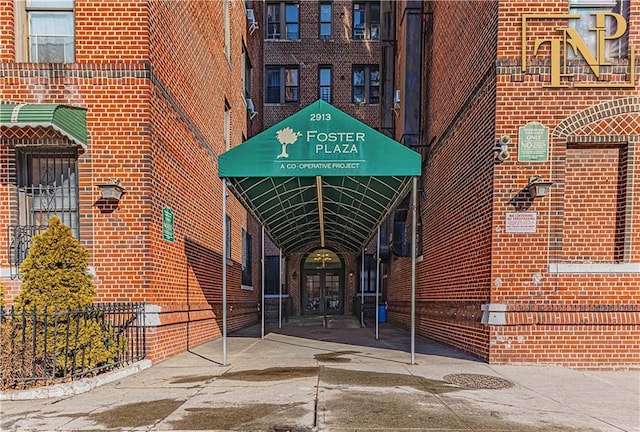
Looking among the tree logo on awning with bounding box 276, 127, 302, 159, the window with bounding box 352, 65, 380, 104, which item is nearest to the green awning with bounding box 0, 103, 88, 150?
the tree logo on awning with bounding box 276, 127, 302, 159

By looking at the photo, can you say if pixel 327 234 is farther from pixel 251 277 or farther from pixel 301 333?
pixel 301 333

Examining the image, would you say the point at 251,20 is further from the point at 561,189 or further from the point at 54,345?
the point at 54,345

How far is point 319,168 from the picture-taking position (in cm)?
734

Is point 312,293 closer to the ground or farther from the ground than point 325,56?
closer to the ground

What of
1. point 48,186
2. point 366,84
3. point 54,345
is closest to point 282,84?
point 366,84

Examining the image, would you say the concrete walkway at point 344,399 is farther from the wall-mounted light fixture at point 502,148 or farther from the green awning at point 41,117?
the green awning at point 41,117

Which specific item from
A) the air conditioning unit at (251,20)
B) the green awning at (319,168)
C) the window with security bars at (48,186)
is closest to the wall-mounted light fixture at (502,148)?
the green awning at (319,168)

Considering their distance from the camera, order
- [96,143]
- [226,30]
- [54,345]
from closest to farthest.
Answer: [54,345]
[96,143]
[226,30]

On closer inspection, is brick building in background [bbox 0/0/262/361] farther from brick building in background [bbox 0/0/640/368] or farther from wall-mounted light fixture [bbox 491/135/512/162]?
wall-mounted light fixture [bbox 491/135/512/162]

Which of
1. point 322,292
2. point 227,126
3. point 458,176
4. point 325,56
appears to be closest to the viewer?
point 458,176

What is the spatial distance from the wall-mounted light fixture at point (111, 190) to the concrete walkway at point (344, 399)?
3.06 m

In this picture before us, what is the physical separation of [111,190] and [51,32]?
3302 mm

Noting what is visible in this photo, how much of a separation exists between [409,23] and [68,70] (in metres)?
11.2

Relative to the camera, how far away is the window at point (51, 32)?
7.68 m
